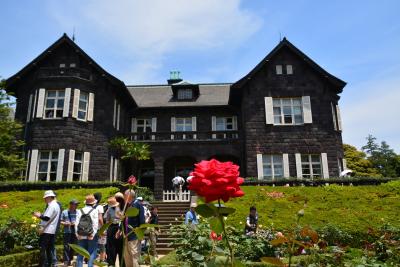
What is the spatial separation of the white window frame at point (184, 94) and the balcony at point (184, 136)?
13.1 feet

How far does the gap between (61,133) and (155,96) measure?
10557 millimetres

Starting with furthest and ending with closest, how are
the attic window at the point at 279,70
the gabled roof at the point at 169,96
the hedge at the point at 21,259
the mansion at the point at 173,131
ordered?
the gabled roof at the point at 169,96 < the attic window at the point at 279,70 < the mansion at the point at 173,131 < the hedge at the point at 21,259

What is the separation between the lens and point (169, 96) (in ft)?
94.9

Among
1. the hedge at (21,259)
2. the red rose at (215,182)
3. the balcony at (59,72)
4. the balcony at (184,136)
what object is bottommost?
the hedge at (21,259)

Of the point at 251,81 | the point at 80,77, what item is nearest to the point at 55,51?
the point at 80,77

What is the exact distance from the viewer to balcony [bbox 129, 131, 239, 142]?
23639 millimetres

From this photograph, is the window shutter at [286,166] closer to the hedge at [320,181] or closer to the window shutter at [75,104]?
the hedge at [320,181]

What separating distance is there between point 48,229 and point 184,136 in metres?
17.2

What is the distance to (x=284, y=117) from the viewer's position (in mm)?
22297

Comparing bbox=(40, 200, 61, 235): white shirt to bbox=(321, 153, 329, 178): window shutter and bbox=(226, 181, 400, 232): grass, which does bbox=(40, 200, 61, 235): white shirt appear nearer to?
bbox=(226, 181, 400, 232): grass

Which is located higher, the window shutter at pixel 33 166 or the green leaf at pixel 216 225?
the window shutter at pixel 33 166

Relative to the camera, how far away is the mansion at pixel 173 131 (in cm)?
2047

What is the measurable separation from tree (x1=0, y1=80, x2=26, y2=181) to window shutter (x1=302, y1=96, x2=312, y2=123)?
1768cm

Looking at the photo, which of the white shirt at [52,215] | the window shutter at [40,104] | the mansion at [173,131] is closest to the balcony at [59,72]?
the mansion at [173,131]
